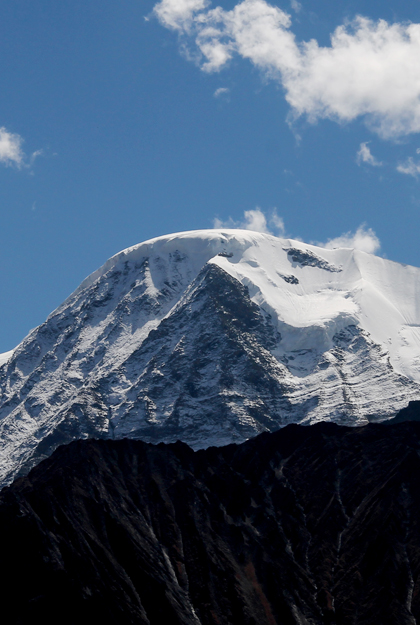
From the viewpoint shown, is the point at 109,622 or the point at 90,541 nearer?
the point at 109,622

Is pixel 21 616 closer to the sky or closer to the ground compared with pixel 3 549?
closer to the ground

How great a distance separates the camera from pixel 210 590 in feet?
646

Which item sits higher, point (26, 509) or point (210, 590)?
point (26, 509)

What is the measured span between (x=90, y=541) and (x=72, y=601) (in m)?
22.2

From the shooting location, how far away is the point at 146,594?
189m

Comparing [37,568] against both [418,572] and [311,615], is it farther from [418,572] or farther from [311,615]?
[418,572]

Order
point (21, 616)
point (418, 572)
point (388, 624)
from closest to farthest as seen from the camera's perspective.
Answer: point (21, 616) → point (388, 624) → point (418, 572)

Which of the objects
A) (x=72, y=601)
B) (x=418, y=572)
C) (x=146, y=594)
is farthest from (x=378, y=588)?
(x=72, y=601)

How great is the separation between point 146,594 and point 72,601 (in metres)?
15.1

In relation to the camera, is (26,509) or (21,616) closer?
(21,616)

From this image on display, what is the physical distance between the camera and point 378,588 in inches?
7682

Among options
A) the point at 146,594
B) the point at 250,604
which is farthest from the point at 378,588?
the point at 146,594

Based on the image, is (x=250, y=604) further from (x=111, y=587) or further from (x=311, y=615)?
(x=111, y=587)

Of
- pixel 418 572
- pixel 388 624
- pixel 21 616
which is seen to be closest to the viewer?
pixel 21 616
